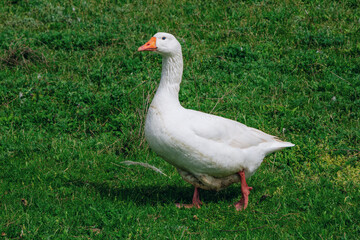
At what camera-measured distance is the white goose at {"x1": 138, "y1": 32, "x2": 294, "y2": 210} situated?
191 inches

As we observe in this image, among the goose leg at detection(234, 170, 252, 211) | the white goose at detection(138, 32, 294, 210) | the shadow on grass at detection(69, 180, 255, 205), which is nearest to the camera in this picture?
the white goose at detection(138, 32, 294, 210)

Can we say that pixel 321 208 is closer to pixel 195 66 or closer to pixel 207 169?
pixel 207 169

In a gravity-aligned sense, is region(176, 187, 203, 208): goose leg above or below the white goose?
below

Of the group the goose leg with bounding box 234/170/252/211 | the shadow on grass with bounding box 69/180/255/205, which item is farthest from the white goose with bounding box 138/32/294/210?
the shadow on grass with bounding box 69/180/255/205

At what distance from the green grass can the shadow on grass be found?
2 cm

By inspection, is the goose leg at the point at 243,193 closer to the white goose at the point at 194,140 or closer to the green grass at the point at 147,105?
the white goose at the point at 194,140

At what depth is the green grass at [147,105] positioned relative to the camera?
194 inches

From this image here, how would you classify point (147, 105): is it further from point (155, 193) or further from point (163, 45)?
point (163, 45)

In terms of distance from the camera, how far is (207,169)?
5059mm

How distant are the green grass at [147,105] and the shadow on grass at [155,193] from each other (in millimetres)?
24

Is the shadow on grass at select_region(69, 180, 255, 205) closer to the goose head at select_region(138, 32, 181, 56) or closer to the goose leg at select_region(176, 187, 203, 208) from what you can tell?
the goose leg at select_region(176, 187, 203, 208)

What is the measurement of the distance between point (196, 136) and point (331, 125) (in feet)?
9.63

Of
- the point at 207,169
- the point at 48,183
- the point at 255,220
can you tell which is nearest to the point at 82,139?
the point at 48,183

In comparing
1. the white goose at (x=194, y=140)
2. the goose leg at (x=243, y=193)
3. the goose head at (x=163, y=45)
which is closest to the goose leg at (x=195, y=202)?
the white goose at (x=194, y=140)
